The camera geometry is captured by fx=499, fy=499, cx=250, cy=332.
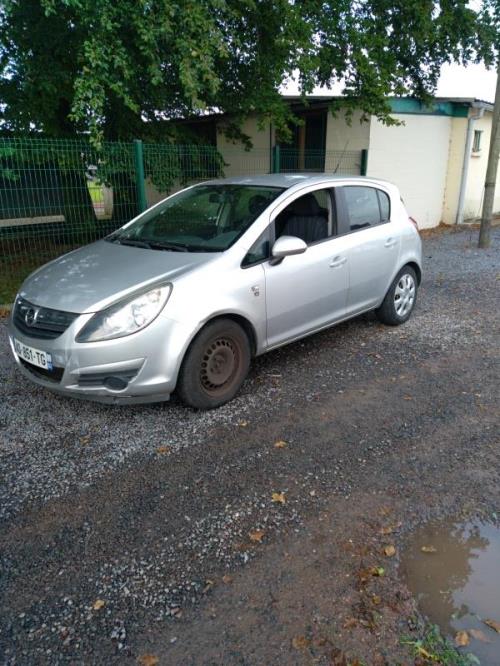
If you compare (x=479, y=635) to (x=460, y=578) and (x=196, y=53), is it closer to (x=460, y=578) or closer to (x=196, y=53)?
(x=460, y=578)

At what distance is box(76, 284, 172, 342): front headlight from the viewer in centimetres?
325

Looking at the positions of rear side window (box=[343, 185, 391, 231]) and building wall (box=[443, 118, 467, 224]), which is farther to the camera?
building wall (box=[443, 118, 467, 224])

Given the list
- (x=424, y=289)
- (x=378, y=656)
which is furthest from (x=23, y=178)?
(x=378, y=656)

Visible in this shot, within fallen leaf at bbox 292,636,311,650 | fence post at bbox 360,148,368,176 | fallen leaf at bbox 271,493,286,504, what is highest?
fence post at bbox 360,148,368,176

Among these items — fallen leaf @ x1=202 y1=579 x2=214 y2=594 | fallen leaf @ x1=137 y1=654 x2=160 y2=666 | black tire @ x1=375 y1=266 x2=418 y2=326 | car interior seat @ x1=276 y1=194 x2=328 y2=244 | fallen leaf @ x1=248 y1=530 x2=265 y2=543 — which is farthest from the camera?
black tire @ x1=375 y1=266 x2=418 y2=326

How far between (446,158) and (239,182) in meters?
11.7

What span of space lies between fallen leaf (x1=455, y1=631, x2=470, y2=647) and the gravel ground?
0.72 ft

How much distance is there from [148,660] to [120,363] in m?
1.78

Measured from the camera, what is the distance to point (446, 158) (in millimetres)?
14203

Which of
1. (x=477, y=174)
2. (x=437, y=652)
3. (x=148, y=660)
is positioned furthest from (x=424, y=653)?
(x=477, y=174)

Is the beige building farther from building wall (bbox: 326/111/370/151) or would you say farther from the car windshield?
the car windshield

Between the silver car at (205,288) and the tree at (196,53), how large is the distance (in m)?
2.96

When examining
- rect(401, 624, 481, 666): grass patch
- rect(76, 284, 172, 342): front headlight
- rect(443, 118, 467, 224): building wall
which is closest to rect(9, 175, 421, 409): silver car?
rect(76, 284, 172, 342): front headlight

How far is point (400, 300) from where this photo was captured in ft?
18.6
